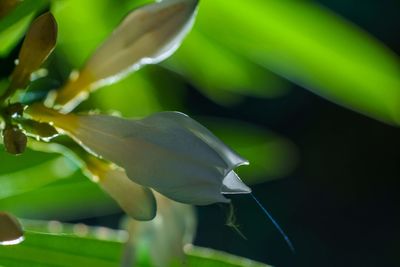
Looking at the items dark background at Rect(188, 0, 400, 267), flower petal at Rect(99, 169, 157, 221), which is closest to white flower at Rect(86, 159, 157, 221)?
flower petal at Rect(99, 169, 157, 221)

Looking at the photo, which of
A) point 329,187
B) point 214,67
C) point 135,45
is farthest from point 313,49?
point 329,187

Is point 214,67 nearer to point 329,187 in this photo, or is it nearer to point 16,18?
point 16,18

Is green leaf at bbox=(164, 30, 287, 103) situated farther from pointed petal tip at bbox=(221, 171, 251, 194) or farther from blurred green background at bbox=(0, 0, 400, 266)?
pointed petal tip at bbox=(221, 171, 251, 194)

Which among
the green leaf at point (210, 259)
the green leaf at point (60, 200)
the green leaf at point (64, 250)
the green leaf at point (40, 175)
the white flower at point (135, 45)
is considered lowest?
the green leaf at point (60, 200)

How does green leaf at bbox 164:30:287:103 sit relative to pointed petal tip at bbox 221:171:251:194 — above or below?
below

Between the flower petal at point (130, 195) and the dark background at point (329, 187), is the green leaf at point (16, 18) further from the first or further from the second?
the dark background at point (329, 187)

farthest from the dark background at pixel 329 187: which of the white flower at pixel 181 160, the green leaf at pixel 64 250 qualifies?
the white flower at pixel 181 160
